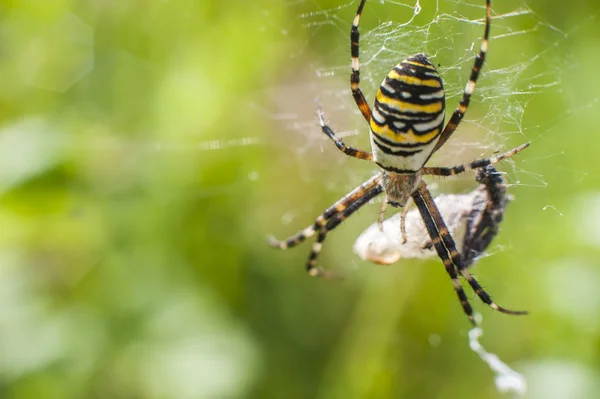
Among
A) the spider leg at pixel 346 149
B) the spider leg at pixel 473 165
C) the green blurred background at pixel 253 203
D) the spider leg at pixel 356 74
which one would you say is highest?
the spider leg at pixel 356 74

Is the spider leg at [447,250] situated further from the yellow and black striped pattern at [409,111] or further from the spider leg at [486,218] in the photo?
the yellow and black striped pattern at [409,111]

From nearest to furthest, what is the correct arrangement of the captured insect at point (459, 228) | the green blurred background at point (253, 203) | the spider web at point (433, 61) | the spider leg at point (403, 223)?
the captured insect at point (459, 228) < the spider leg at point (403, 223) < the spider web at point (433, 61) < the green blurred background at point (253, 203)

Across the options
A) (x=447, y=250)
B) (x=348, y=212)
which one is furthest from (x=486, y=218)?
(x=348, y=212)

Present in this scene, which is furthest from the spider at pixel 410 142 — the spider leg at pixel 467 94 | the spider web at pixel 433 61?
the spider web at pixel 433 61

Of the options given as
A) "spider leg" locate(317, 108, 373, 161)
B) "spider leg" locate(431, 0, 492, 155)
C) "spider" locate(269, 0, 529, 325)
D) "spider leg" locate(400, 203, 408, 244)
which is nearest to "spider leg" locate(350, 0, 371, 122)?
"spider" locate(269, 0, 529, 325)

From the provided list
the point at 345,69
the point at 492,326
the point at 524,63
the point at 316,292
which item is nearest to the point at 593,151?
the point at 524,63

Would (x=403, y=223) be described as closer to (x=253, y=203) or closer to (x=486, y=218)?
(x=486, y=218)

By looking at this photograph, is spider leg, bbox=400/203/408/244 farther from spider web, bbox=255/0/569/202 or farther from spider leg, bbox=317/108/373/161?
spider web, bbox=255/0/569/202
